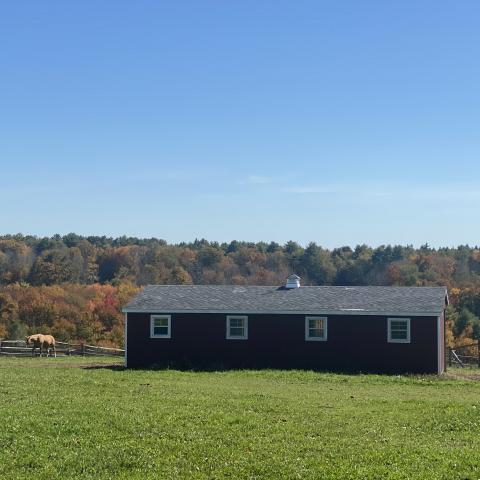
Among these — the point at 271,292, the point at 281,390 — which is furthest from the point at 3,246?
the point at 281,390

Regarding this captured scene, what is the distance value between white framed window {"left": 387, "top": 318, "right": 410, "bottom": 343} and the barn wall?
0.23m

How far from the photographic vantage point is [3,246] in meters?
144

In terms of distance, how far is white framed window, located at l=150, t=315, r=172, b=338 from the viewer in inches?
1671

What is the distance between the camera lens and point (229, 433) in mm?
19297

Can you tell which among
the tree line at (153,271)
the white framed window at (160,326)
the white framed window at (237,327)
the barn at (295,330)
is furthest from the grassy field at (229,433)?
the tree line at (153,271)

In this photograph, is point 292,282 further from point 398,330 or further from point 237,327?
point 398,330

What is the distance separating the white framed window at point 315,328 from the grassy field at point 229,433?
11.0 meters

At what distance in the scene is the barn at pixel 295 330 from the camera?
132 ft

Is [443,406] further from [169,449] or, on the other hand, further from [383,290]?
[383,290]

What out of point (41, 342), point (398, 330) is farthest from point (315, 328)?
point (41, 342)

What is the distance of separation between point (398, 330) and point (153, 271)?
8932 cm

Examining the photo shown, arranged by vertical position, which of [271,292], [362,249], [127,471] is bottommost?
[127,471]

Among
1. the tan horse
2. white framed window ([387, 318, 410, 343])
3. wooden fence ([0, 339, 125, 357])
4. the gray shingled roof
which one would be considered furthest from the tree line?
white framed window ([387, 318, 410, 343])

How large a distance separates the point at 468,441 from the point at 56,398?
11.8 m
